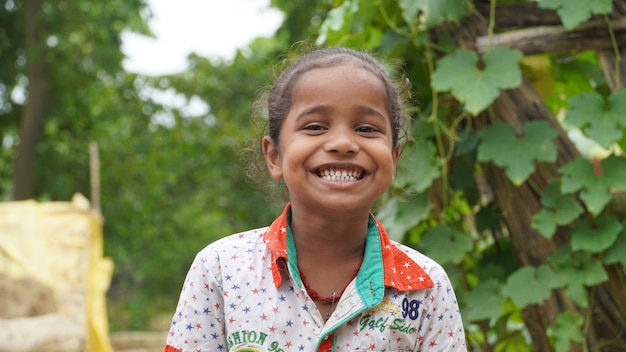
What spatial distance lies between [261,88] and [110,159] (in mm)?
11180

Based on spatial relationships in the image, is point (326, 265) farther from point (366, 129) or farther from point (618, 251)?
point (618, 251)

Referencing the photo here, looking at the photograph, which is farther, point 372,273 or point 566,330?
point 566,330

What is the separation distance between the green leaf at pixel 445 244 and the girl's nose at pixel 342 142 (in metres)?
1.42

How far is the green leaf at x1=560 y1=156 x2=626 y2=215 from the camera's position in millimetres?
2773

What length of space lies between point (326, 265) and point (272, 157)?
0.80 ft

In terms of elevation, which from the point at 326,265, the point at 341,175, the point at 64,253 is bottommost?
the point at 326,265

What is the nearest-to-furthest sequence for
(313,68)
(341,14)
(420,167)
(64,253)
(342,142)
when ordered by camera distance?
(342,142) < (313,68) < (420,167) < (341,14) < (64,253)

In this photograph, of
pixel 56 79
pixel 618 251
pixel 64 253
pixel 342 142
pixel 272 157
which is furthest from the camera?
pixel 56 79

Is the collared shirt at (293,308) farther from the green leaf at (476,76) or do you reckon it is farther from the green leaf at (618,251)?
the green leaf at (618,251)

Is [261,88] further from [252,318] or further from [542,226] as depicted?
[542,226]

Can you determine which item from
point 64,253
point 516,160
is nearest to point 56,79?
point 64,253

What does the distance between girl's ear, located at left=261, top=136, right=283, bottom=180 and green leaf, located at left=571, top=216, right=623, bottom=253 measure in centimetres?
129

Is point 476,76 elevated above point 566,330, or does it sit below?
above

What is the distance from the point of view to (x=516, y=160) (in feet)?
9.38
